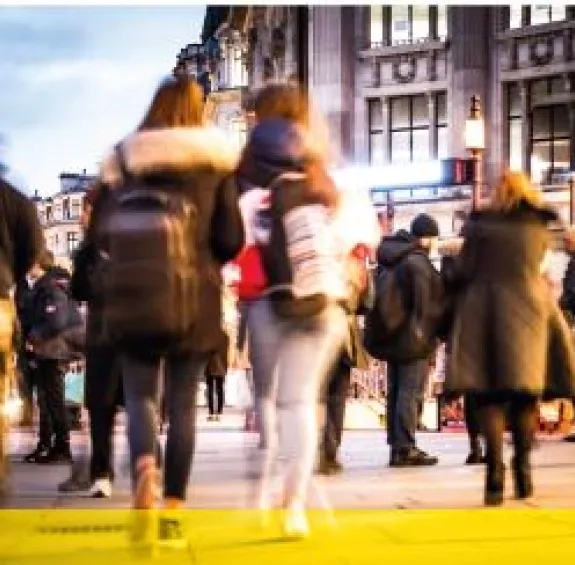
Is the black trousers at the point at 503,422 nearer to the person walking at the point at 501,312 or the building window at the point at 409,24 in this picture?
the person walking at the point at 501,312

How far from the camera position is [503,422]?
477cm

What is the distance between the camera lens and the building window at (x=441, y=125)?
2030 centimetres

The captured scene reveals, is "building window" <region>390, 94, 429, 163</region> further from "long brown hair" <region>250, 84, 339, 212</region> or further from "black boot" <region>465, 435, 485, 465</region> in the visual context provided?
"long brown hair" <region>250, 84, 339, 212</region>

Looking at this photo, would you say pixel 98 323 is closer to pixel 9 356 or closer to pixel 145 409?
pixel 9 356

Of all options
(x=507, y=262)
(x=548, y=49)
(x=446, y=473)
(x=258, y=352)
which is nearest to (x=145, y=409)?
(x=258, y=352)

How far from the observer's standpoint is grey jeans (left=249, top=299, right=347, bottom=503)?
3734mm

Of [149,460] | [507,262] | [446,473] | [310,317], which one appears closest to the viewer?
[149,460]

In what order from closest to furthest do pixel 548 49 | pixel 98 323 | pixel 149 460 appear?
pixel 149 460 < pixel 98 323 < pixel 548 49

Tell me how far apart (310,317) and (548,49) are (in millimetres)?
16005

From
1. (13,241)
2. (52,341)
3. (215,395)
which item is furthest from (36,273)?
(215,395)

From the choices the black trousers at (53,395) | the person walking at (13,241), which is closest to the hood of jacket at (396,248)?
the black trousers at (53,395)

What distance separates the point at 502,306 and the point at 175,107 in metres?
1.40

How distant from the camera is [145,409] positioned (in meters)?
3.49

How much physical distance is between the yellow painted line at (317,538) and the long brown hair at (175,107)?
84cm
